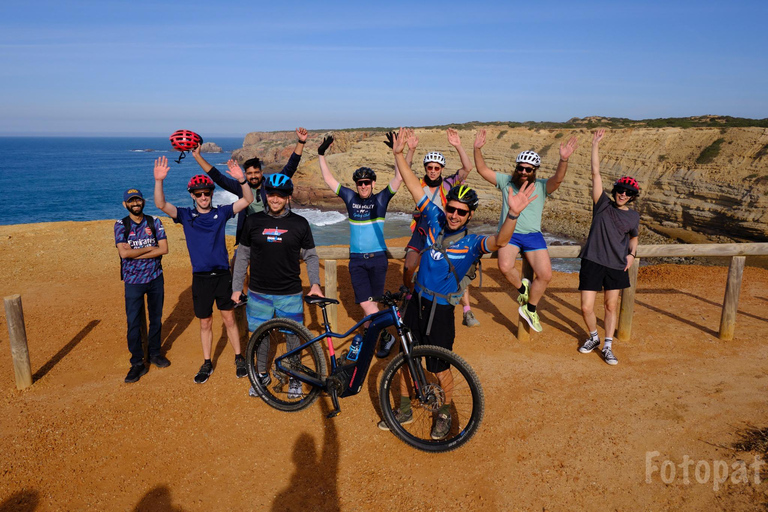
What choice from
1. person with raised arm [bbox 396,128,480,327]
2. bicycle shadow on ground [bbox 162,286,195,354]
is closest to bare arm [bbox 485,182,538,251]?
person with raised arm [bbox 396,128,480,327]

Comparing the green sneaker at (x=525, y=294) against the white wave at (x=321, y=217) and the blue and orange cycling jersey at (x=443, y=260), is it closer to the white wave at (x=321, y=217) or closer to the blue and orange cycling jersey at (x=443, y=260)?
the blue and orange cycling jersey at (x=443, y=260)

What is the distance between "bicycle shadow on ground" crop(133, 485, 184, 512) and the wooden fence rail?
10.3 ft

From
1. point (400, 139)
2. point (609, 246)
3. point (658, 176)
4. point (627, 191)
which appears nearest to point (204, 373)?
point (400, 139)

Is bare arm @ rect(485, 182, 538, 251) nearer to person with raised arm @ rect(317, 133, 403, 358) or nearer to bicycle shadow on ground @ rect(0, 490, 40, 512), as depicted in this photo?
person with raised arm @ rect(317, 133, 403, 358)

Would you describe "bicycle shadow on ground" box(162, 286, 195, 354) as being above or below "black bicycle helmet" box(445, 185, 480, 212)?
below

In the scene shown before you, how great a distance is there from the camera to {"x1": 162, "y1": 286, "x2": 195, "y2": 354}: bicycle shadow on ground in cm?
689

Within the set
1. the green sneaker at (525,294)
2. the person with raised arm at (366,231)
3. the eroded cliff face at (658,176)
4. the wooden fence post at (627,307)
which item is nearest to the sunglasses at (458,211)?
the person with raised arm at (366,231)

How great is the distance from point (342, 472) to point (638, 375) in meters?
3.91

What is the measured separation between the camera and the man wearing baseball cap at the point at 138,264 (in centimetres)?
540

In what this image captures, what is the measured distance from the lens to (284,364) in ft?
15.5

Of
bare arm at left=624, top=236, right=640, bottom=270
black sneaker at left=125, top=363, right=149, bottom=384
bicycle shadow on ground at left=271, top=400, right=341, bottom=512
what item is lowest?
bicycle shadow on ground at left=271, top=400, right=341, bottom=512

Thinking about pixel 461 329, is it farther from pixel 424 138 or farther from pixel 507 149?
pixel 424 138

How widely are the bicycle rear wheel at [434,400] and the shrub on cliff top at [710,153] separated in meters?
27.4

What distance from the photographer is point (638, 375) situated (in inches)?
223
